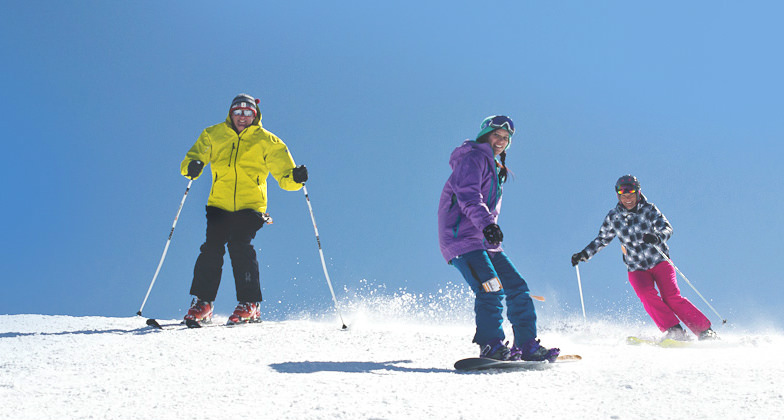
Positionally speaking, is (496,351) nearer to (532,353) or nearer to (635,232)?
(532,353)

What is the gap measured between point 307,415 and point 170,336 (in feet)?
11.4

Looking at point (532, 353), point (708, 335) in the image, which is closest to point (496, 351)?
point (532, 353)

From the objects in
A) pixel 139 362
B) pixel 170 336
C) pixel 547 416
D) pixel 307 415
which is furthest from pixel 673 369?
pixel 170 336

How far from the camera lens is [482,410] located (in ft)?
9.30

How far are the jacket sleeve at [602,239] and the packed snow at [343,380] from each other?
1.84m

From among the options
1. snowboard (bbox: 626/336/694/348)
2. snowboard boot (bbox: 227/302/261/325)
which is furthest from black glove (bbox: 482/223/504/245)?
snowboard boot (bbox: 227/302/261/325)

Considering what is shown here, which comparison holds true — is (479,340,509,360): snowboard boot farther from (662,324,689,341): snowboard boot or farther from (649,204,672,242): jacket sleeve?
(649,204,672,242): jacket sleeve

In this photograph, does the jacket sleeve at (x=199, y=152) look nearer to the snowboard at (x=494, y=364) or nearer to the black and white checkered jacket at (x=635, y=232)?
the snowboard at (x=494, y=364)

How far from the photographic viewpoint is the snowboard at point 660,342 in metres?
6.47

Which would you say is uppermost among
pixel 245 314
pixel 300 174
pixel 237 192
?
pixel 300 174

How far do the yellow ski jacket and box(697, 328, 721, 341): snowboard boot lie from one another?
526 centimetres

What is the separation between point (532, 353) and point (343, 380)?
64.9 inches

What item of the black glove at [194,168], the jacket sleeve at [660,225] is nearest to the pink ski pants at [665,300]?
the jacket sleeve at [660,225]

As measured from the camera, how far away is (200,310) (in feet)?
22.5
